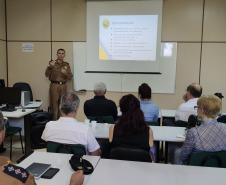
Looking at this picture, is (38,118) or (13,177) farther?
(38,118)

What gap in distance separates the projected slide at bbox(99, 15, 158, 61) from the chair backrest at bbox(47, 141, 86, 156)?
380 cm

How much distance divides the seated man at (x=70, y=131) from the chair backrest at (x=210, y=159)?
2.91 ft

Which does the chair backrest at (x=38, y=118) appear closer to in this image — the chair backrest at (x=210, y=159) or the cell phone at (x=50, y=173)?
the cell phone at (x=50, y=173)

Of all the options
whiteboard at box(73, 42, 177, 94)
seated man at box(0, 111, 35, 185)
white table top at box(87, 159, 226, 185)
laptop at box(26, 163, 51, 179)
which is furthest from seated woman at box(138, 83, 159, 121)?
seated man at box(0, 111, 35, 185)

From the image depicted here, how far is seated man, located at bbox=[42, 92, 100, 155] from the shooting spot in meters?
2.18

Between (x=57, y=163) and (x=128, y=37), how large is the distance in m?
4.19

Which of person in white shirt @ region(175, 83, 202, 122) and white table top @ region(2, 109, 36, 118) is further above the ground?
person in white shirt @ region(175, 83, 202, 122)

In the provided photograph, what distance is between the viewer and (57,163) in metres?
1.95

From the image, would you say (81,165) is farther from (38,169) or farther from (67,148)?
(67,148)

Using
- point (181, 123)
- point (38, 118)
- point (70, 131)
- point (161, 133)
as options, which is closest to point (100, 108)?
point (161, 133)

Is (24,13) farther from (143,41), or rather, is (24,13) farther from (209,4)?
(209,4)

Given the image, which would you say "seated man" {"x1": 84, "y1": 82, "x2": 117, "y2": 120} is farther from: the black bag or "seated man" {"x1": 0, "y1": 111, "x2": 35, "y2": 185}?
"seated man" {"x1": 0, "y1": 111, "x2": 35, "y2": 185}

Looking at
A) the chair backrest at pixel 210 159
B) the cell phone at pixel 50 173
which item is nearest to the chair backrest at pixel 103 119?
the chair backrest at pixel 210 159

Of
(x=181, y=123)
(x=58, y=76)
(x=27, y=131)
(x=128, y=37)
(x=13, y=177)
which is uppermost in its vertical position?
(x=128, y=37)
